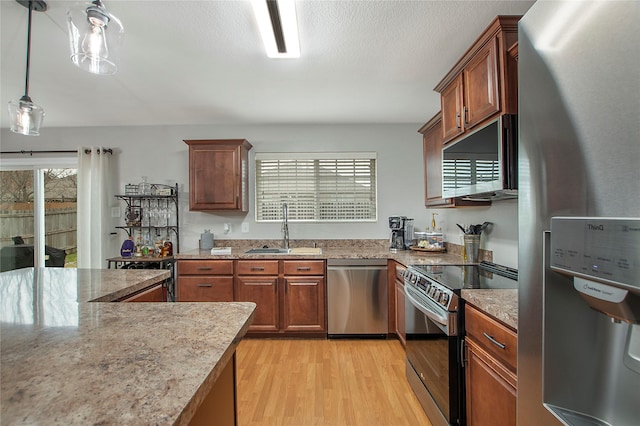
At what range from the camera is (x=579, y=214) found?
646 millimetres

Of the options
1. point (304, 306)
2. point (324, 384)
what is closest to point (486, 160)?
point (324, 384)

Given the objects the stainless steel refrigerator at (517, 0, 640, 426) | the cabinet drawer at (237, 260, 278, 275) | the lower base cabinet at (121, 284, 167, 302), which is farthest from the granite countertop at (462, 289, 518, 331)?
the cabinet drawer at (237, 260, 278, 275)

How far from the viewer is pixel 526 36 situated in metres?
0.81

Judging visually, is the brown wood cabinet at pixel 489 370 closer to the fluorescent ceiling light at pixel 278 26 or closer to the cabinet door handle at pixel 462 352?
the cabinet door handle at pixel 462 352

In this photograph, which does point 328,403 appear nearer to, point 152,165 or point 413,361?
point 413,361

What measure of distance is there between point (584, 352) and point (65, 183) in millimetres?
5140

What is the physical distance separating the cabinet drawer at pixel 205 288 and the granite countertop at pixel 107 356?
1780 millimetres

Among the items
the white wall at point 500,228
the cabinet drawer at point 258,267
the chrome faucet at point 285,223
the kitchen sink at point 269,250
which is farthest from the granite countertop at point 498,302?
the chrome faucet at point 285,223

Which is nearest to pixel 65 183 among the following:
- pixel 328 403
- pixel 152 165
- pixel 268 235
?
pixel 152 165

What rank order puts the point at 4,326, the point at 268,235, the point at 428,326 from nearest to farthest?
the point at 4,326, the point at 428,326, the point at 268,235

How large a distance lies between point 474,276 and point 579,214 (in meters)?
1.31

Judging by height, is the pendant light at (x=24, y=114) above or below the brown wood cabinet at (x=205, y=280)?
above

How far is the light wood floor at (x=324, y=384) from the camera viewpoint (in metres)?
1.87

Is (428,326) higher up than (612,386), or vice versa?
(612,386)
